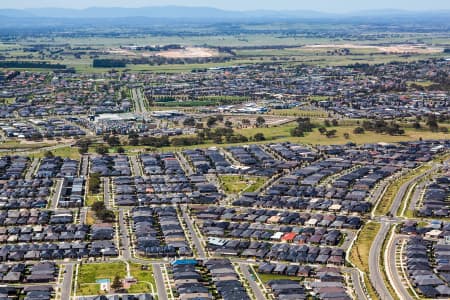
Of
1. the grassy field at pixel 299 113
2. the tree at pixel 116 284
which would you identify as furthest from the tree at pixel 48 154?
the grassy field at pixel 299 113

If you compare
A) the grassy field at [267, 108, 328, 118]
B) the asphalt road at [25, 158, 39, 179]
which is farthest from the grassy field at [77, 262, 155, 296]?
the grassy field at [267, 108, 328, 118]

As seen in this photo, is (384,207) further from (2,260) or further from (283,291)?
(2,260)

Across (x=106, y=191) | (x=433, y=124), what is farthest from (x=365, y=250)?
(x=433, y=124)

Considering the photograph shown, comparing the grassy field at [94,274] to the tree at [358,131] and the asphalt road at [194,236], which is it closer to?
the asphalt road at [194,236]

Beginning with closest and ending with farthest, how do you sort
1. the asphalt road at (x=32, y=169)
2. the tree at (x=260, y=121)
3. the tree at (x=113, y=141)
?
the asphalt road at (x=32, y=169)
the tree at (x=113, y=141)
the tree at (x=260, y=121)

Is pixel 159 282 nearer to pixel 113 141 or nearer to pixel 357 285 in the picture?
pixel 357 285

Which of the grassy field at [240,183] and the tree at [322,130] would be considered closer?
the grassy field at [240,183]
